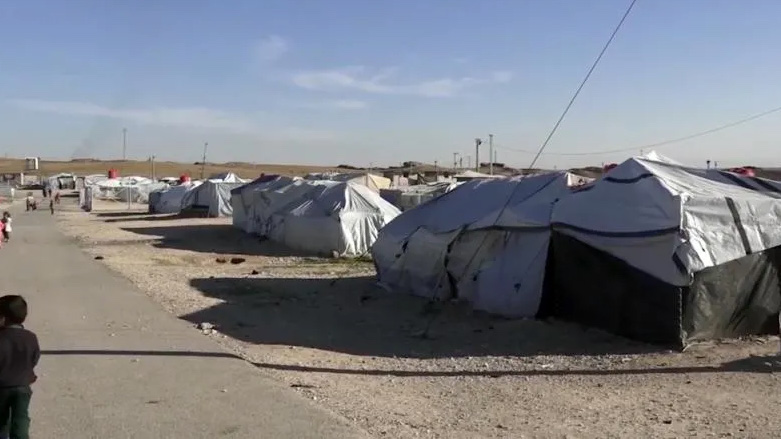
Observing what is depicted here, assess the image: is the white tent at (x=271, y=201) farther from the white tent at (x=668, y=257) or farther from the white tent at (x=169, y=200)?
the white tent at (x=169, y=200)

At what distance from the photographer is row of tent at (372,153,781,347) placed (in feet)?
37.3

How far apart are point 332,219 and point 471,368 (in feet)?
58.8

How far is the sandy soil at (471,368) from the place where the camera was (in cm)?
751

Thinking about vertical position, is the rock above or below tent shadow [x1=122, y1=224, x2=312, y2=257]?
above

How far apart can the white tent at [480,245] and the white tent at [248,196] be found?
62.5ft

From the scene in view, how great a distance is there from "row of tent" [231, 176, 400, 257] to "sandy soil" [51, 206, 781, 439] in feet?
28.8

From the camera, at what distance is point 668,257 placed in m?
11.3

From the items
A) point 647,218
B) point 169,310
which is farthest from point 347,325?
point 647,218

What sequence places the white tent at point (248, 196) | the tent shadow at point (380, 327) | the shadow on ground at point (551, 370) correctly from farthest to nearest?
the white tent at point (248, 196)
the tent shadow at point (380, 327)
the shadow on ground at point (551, 370)

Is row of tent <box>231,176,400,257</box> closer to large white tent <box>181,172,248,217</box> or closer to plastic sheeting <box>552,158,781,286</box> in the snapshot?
plastic sheeting <box>552,158,781,286</box>

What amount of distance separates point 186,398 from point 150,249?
2326cm

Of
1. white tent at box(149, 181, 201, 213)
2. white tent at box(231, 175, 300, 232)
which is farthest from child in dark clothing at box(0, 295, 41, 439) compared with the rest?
white tent at box(149, 181, 201, 213)

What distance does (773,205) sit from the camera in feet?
41.3

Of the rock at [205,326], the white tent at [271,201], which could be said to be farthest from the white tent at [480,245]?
the white tent at [271,201]
